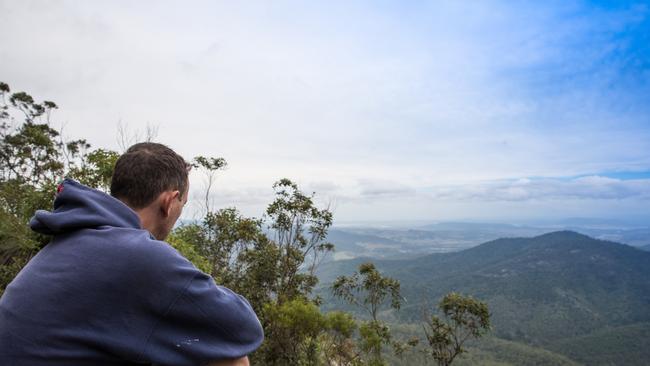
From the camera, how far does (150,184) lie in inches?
46.4

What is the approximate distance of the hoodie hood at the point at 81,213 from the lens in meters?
1.01

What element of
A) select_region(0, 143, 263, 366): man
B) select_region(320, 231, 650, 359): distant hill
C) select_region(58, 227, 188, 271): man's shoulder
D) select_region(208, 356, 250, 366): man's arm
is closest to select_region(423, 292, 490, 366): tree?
select_region(208, 356, 250, 366): man's arm

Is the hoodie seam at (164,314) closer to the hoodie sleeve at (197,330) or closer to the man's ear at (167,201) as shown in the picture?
the hoodie sleeve at (197,330)

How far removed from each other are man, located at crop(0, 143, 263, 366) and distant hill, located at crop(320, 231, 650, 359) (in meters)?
78.7

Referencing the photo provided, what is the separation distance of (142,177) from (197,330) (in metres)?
0.53

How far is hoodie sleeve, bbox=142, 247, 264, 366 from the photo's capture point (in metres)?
0.93

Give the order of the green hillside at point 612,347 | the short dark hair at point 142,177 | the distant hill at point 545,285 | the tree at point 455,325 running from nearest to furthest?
the short dark hair at point 142,177, the tree at point 455,325, the green hillside at point 612,347, the distant hill at point 545,285

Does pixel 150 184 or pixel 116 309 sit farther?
pixel 150 184

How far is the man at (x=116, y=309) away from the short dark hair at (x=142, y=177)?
168 millimetres

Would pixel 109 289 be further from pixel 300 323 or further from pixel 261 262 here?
pixel 261 262

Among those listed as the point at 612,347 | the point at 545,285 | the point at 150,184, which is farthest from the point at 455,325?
the point at 545,285

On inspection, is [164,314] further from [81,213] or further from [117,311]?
[81,213]

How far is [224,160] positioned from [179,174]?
13.3 meters

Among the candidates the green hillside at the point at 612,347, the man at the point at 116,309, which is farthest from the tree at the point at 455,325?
the green hillside at the point at 612,347
